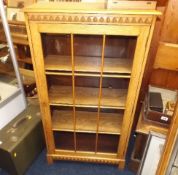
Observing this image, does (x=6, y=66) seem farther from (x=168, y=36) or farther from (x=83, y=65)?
(x=168, y=36)

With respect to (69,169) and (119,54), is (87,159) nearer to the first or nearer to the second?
(69,169)

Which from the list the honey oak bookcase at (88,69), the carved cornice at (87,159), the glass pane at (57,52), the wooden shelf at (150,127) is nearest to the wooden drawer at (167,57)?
the honey oak bookcase at (88,69)

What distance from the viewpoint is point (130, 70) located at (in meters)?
1.23

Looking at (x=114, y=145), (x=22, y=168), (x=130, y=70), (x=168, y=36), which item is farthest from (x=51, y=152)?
(x=168, y=36)

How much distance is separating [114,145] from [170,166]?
929 millimetres

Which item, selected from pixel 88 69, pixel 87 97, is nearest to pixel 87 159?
pixel 87 97

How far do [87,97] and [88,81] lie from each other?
164 millimetres

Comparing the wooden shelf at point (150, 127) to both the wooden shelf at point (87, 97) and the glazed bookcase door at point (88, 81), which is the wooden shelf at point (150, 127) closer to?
the glazed bookcase door at point (88, 81)

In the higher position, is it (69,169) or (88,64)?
(88,64)

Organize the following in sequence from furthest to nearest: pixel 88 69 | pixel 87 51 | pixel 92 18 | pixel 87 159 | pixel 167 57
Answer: pixel 87 159
pixel 167 57
pixel 87 51
pixel 88 69
pixel 92 18

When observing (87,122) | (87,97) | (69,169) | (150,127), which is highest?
(87,97)

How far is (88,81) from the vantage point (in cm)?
155

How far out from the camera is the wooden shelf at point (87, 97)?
4.58ft

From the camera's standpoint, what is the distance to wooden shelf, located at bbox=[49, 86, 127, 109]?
4.58 ft
